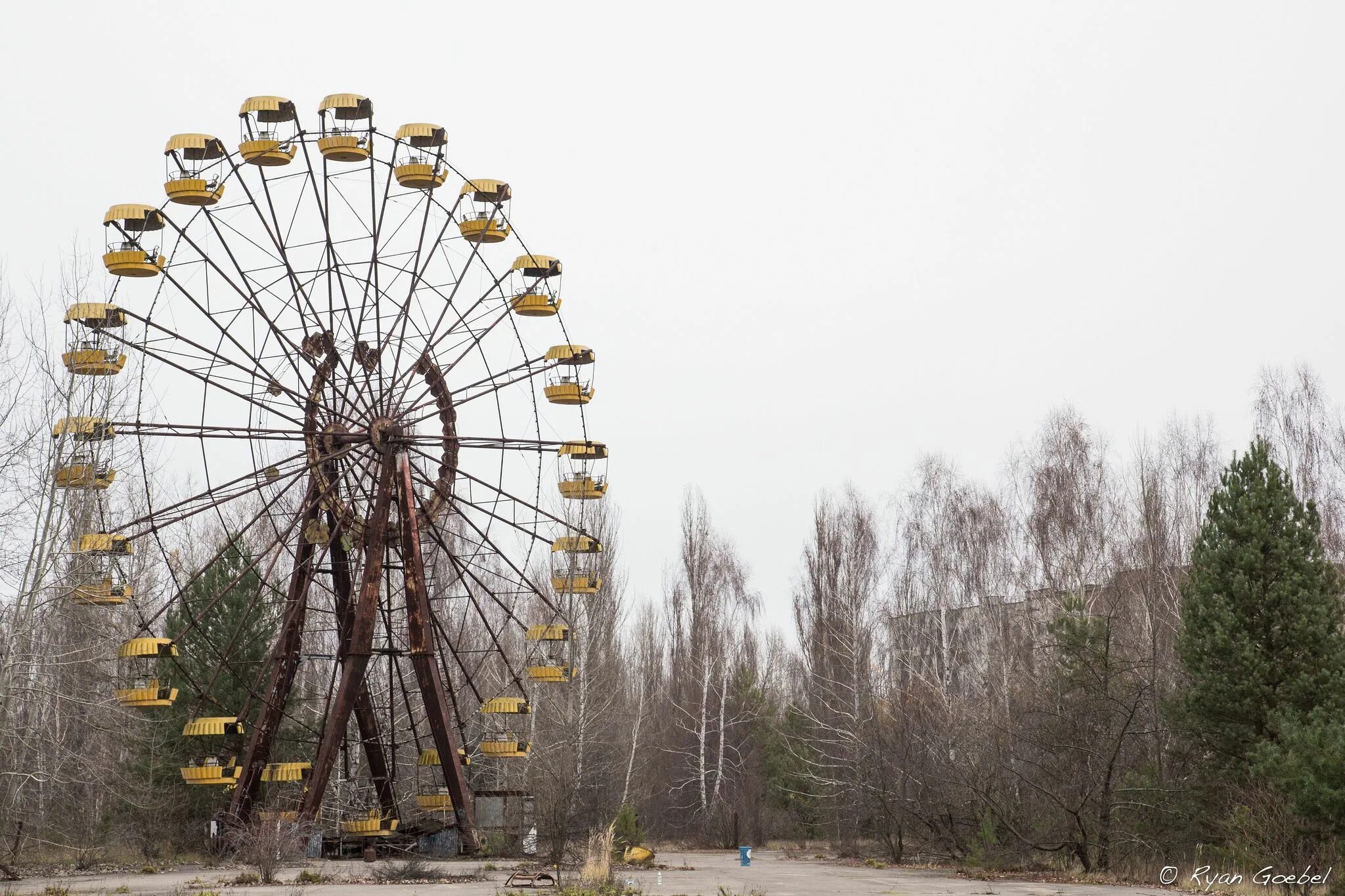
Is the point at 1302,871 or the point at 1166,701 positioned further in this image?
the point at 1166,701

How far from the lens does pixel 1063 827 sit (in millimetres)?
26641

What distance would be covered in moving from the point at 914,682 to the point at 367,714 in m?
21.1

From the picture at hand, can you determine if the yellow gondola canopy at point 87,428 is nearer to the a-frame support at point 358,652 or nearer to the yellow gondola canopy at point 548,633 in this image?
the a-frame support at point 358,652

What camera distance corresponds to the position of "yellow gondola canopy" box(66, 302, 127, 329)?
25.9 metres

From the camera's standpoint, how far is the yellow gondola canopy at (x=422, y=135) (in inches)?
1097

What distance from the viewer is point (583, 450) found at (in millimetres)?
29172

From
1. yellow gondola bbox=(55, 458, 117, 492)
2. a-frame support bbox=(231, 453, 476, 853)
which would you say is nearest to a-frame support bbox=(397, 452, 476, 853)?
a-frame support bbox=(231, 453, 476, 853)

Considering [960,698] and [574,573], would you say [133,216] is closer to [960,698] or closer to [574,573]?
[574,573]

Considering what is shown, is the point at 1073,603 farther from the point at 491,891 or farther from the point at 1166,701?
the point at 491,891

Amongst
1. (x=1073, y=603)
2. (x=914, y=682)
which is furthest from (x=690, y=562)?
(x=1073, y=603)

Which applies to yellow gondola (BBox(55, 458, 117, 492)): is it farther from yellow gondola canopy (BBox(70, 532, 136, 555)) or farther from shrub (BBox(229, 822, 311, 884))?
shrub (BBox(229, 822, 311, 884))

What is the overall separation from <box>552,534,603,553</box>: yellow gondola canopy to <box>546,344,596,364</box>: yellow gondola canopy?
158 inches

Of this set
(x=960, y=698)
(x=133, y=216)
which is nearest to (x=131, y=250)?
(x=133, y=216)

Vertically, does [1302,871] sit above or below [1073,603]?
below
